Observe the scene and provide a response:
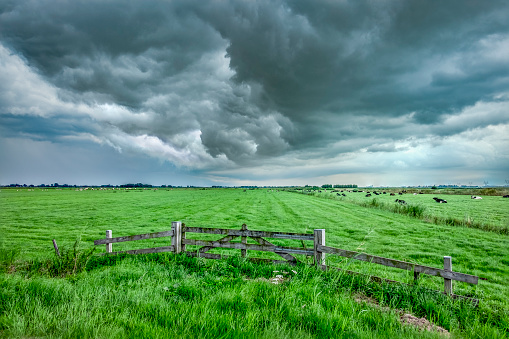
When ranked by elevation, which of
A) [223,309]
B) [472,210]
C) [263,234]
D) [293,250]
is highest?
[263,234]

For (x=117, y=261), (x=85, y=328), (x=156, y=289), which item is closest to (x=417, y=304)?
(x=156, y=289)

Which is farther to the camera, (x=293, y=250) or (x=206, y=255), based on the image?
(x=206, y=255)

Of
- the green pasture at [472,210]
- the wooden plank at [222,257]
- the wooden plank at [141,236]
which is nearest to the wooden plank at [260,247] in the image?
the wooden plank at [222,257]

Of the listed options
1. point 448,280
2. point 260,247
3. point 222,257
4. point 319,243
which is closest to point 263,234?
point 260,247

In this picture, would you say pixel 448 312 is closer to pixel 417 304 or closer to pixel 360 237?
pixel 417 304

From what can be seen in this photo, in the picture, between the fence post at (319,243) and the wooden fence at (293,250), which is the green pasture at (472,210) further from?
the fence post at (319,243)

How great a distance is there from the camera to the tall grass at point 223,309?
4090mm

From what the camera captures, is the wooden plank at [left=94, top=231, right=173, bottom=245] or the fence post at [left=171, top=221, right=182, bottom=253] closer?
the wooden plank at [left=94, top=231, right=173, bottom=245]

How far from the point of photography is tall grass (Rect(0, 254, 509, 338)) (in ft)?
13.4

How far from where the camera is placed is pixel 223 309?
16.3 ft

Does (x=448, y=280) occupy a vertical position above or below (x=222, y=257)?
above

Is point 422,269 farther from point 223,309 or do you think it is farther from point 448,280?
point 223,309

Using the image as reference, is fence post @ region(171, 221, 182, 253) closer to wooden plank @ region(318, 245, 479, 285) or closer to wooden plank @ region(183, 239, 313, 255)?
wooden plank @ region(183, 239, 313, 255)

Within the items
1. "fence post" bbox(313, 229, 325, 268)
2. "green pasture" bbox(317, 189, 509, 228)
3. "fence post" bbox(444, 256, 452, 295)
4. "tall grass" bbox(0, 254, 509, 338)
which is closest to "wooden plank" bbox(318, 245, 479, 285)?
"fence post" bbox(444, 256, 452, 295)
